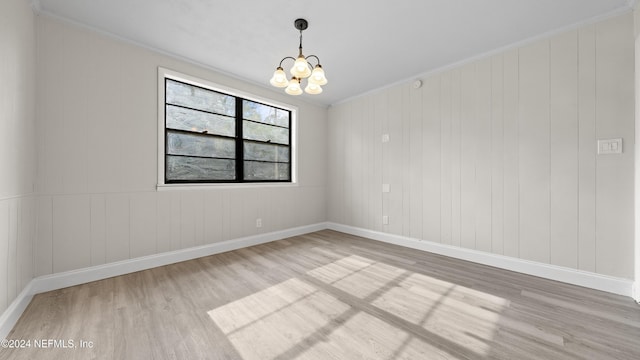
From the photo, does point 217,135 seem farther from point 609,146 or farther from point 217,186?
point 609,146

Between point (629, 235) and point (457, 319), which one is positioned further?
point (629, 235)

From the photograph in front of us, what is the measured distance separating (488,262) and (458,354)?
195 cm

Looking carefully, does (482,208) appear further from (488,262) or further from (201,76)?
(201,76)

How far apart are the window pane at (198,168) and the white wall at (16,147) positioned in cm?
A: 117

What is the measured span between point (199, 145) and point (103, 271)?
1.78m

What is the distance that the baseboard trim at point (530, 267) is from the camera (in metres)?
2.21

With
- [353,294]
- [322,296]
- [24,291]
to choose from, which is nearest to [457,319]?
[353,294]

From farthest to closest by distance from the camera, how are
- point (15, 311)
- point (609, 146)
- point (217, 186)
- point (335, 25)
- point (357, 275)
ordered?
1. point (217, 186)
2. point (357, 275)
3. point (335, 25)
4. point (609, 146)
5. point (15, 311)

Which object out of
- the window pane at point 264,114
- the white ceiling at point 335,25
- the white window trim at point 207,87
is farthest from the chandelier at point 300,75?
the window pane at point 264,114

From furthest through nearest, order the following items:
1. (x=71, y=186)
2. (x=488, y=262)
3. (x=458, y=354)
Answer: (x=488, y=262) < (x=71, y=186) < (x=458, y=354)

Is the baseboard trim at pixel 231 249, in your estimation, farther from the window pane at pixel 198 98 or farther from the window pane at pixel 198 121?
the window pane at pixel 198 98

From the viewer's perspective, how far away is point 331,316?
6.08 ft

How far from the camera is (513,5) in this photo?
2143mm

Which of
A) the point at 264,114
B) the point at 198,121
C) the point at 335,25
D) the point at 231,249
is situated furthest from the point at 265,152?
the point at 335,25
